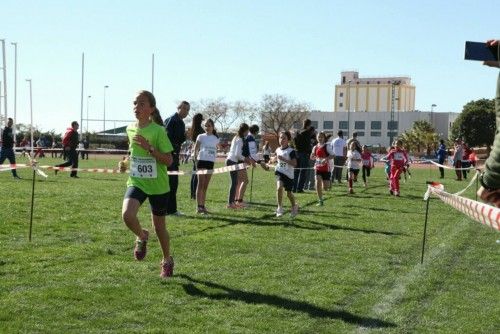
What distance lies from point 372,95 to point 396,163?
148486mm

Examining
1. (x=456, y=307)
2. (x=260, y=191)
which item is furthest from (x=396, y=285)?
(x=260, y=191)

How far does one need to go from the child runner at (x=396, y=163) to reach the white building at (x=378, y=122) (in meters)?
109

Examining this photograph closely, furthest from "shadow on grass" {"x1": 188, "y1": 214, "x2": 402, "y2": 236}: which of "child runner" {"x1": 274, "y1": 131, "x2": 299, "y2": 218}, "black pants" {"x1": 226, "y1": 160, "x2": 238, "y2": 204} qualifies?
"black pants" {"x1": 226, "y1": 160, "x2": 238, "y2": 204}

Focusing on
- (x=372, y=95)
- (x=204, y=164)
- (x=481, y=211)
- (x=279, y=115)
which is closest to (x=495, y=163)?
(x=481, y=211)

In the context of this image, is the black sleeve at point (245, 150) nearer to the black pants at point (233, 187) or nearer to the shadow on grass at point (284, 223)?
the black pants at point (233, 187)

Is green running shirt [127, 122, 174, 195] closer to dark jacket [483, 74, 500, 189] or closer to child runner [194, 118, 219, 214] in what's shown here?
dark jacket [483, 74, 500, 189]

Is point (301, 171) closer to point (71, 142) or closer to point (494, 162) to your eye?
point (71, 142)

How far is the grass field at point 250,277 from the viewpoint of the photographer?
5598 millimetres

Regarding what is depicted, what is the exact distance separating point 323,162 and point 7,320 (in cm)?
A: 1157

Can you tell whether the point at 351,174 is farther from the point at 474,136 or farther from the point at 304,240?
the point at 474,136

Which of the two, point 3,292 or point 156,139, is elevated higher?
point 156,139

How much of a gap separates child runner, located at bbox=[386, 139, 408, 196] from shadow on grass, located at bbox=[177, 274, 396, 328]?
1372cm

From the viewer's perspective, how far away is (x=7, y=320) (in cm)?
537

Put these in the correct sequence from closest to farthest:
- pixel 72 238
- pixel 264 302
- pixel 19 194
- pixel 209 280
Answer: pixel 264 302 → pixel 209 280 → pixel 72 238 → pixel 19 194
